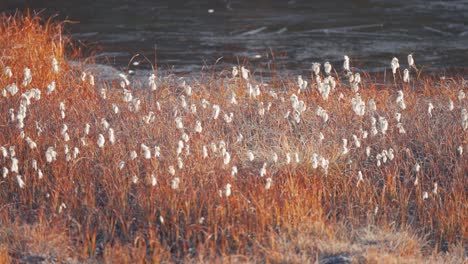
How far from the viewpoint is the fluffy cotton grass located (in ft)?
17.3

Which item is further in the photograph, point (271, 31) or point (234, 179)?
point (271, 31)

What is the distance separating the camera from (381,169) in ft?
20.6

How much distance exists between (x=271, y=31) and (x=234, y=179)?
26.7 feet

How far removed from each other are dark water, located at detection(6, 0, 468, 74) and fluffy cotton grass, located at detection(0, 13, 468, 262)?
2.95 metres

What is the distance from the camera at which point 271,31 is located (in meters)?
13.6

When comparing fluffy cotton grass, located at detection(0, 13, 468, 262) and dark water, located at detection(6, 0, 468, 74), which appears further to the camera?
dark water, located at detection(6, 0, 468, 74)

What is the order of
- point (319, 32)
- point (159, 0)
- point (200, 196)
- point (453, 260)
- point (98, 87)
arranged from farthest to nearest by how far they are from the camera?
point (159, 0), point (319, 32), point (98, 87), point (200, 196), point (453, 260)

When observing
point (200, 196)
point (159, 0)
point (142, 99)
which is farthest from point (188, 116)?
point (159, 0)

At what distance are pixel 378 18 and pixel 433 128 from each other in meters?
8.30

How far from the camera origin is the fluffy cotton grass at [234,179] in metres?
5.27

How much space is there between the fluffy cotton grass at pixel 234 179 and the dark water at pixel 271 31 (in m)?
2.95

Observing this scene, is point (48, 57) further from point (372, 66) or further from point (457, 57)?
point (457, 57)

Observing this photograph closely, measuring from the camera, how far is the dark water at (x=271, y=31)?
37.4 feet

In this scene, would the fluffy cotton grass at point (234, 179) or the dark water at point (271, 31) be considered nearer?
the fluffy cotton grass at point (234, 179)
